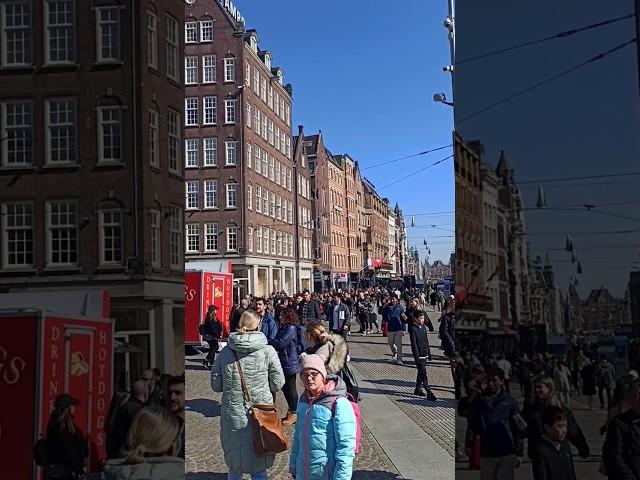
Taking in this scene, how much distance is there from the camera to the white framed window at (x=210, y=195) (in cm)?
376

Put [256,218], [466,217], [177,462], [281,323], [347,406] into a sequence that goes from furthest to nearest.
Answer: [281,323] → [256,218] → [347,406] → [466,217] → [177,462]

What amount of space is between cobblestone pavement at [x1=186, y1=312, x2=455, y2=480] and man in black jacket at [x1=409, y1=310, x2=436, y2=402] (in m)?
0.22

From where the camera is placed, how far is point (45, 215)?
9.10 ft

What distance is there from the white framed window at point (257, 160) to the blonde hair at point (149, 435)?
339 centimetres

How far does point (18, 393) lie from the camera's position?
2.69m

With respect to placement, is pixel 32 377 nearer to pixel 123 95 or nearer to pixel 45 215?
pixel 45 215

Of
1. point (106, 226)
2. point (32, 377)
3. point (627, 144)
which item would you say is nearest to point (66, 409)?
point (32, 377)

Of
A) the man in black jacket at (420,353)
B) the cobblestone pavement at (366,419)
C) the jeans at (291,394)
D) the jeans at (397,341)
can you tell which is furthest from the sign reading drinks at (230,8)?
the jeans at (397,341)

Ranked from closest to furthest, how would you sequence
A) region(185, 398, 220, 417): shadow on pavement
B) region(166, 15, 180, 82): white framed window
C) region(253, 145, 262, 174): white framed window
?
region(166, 15, 180, 82): white framed window
region(253, 145, 262, 174): white framed window
region(185, 398, 220, 417): shadow on pavement

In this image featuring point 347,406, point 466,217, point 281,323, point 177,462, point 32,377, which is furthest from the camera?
point 281,323

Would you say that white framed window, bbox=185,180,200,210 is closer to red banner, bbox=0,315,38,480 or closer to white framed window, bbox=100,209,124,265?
white framed window, bbox=100,209,124,265

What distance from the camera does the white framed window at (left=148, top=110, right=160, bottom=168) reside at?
113 inches

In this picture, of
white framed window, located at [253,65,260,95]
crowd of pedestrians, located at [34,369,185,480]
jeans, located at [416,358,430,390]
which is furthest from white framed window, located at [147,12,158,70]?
jeans, located at [416,358,430,390]

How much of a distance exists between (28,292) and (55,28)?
1253 millimetres
